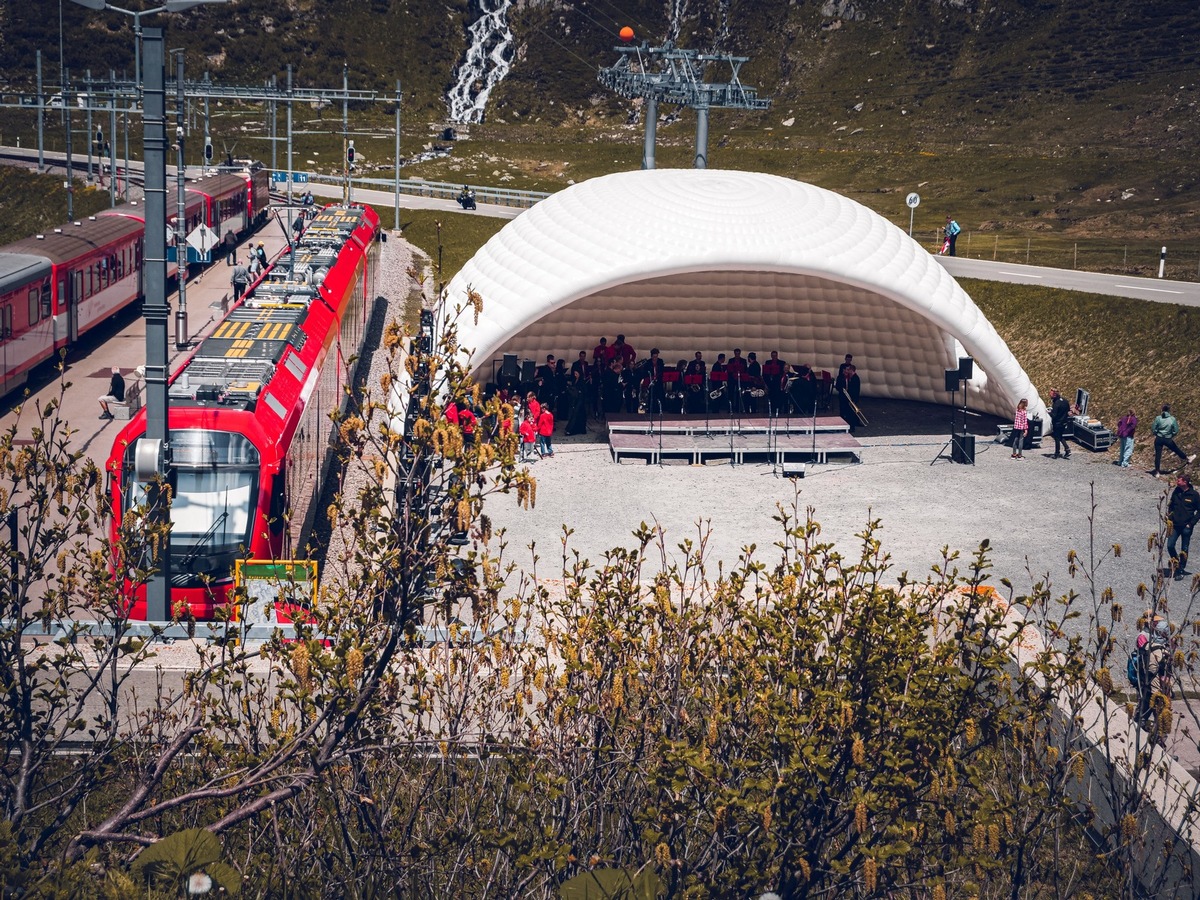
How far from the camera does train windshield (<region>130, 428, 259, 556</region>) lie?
17.9 meters

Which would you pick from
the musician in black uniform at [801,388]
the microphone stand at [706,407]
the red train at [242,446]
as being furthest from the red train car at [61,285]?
the musician in black uniform at [801,388]

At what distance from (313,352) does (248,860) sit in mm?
16001

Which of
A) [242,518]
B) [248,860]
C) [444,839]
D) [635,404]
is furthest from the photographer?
[635,404]

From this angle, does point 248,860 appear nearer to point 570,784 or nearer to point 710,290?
point 570,784

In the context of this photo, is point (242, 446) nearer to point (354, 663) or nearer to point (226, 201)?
point (354, 663)

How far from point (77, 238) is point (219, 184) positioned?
20.7 m

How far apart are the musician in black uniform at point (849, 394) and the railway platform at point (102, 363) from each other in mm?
14449

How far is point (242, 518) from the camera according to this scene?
1806 cm

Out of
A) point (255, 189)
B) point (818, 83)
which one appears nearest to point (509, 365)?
point (255, 189)

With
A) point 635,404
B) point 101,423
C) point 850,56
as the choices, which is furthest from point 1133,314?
point 850,56

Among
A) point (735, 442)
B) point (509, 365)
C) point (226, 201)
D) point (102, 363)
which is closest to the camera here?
point (509, 365)

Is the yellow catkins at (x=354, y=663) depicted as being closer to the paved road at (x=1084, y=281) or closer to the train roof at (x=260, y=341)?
the train roof at (x=260, y=341)

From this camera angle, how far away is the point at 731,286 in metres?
34.4

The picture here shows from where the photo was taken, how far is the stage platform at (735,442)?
2870cm
